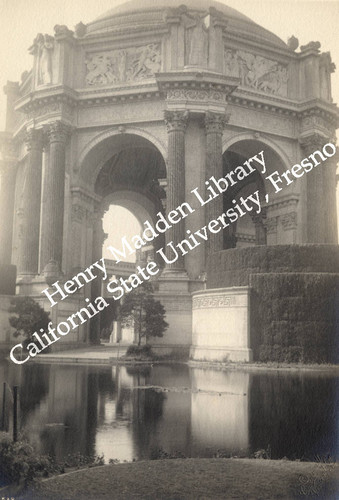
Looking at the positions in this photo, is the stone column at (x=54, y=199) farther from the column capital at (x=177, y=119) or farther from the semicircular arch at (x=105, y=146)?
the column capital at (x=177, y=119)

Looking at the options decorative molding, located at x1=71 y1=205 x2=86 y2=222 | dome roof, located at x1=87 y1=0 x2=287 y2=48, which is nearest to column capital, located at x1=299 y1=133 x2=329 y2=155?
dome roof, located at x1=87 y1=0 x2=287 y2=48

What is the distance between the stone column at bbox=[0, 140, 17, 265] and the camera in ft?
152

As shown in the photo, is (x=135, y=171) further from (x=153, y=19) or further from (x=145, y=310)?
(x=145, y=310)

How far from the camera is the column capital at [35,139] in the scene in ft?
135

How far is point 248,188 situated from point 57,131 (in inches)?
907

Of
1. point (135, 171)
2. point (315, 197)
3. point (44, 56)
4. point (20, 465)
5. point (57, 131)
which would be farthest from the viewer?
point (135, 171)

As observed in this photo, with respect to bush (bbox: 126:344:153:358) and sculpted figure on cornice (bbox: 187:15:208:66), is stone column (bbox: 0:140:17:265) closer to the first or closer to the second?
sculpted figure on cornice (bbox: 187:15:208:66)

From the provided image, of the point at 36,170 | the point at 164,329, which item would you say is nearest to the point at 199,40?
the point at 36,170

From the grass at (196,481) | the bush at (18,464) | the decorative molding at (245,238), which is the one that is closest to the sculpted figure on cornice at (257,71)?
the decorative molding at (245,238)

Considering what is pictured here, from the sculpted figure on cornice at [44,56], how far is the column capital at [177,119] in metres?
8.99

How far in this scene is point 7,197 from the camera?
47.0 m

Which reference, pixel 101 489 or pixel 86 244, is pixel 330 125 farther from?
pixel 101 489

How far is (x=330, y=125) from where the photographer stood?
44.3 m

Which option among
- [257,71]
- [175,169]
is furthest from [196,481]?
[257,71]
